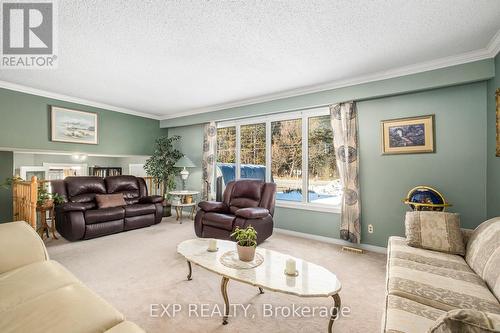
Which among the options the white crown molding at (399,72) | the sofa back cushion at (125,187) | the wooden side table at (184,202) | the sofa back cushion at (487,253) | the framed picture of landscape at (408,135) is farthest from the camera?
the wooden side table at (184,202)

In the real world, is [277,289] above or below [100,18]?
below

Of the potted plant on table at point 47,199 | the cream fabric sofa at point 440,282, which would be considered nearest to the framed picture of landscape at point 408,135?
the cream fabric sofa at point 440,282

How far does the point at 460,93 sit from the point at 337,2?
2248 mm

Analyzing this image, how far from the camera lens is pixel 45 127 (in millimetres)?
4152

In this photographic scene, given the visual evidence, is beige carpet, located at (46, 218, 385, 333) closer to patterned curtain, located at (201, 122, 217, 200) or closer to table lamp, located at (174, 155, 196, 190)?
patterned curtain, located at (201, 122, 217, 200)

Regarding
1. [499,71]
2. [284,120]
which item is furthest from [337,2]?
[284,120]

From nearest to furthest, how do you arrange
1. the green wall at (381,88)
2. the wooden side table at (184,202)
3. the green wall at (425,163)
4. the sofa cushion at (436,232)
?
the sofa cushion at (436,232)
the green wall at (381,88)
the green wall at (425,163)
the wooden side table at (184,202)

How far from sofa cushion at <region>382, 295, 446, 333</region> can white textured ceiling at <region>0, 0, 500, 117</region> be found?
2229 mm

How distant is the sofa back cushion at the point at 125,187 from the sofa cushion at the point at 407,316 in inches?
189

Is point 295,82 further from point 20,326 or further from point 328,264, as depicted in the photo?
point 20,326

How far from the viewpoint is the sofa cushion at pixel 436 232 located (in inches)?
80.7

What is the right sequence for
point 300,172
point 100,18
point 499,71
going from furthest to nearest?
point 300,172 < point 499,71 < point 100,18

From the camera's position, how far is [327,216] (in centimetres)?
378

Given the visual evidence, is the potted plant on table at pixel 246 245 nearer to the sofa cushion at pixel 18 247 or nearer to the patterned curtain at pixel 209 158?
Result: the sofa cushion at pixel 18 247
